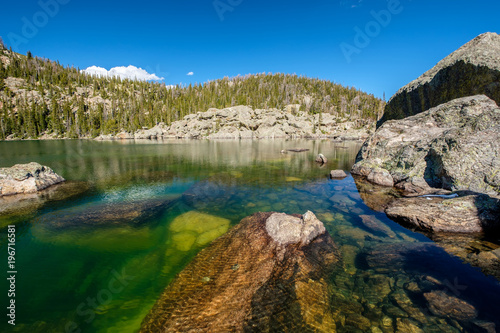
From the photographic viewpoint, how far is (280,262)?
21.2ft

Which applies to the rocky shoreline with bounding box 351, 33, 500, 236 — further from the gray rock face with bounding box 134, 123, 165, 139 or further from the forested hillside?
the forested hillside

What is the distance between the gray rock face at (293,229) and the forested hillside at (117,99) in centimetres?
13584

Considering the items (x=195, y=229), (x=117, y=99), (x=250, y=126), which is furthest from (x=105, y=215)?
(x=117, y=99)

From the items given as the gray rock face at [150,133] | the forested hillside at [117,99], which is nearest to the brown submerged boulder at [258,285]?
the gray rock face at [150,133]

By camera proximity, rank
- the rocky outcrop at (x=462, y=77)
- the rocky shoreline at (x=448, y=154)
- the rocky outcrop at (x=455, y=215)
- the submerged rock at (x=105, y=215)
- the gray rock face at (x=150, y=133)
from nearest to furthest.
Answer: the rocky outcrop at (x=455, y=215) < the rocky shoreline at (x=448, y=154) < the submerged rock at (x=105, y=215) < the rocky outcrop at (x=462, y=77) < the gray rock face at (x=150, y=133)

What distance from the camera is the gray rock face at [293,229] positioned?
756 centimetres

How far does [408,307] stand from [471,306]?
1430 mm

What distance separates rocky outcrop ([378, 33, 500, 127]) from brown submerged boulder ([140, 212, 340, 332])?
1018 inches

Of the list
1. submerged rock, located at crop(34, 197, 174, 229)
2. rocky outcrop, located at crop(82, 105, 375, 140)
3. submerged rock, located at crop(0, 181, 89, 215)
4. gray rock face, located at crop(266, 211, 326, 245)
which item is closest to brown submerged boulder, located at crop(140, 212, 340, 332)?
gray rock face, located at crop(266, 211, 326, 245)

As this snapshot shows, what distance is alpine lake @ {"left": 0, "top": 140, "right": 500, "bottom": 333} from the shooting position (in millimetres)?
4715

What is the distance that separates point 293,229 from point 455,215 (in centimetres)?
736

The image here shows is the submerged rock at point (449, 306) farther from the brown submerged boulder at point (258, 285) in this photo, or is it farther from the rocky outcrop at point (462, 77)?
the rocky outcrop at point (462, 77)

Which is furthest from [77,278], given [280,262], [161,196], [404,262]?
[404,262]

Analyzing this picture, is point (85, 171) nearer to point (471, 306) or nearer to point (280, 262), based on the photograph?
point (280, 262)
